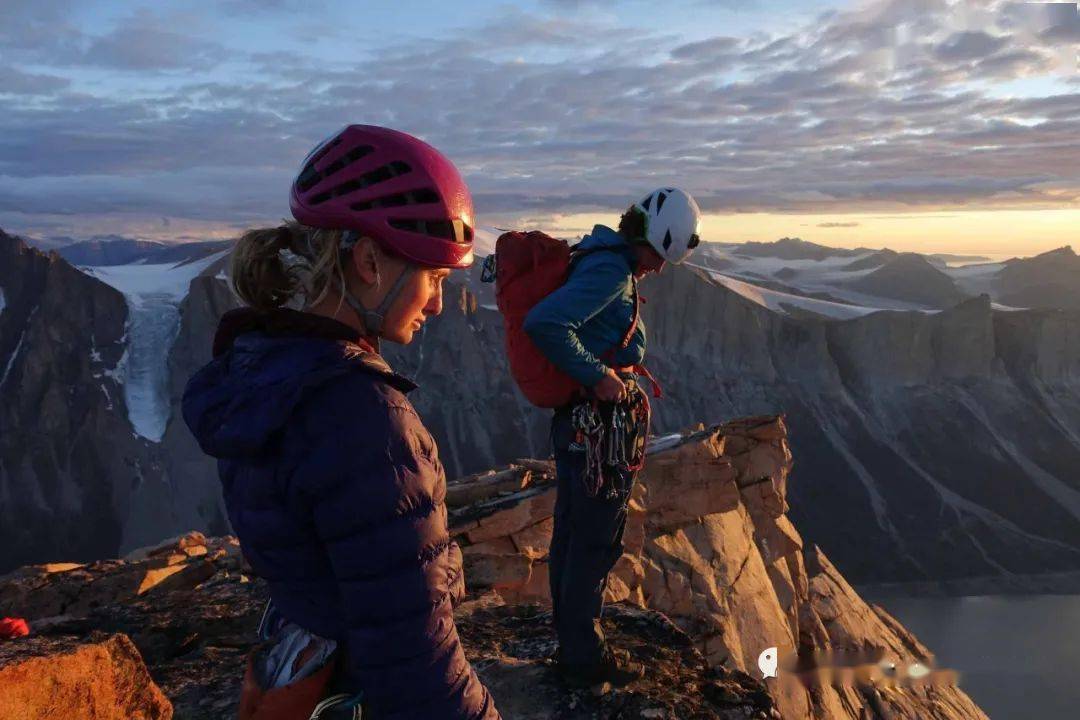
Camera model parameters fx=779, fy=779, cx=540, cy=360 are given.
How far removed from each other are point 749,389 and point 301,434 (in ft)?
316

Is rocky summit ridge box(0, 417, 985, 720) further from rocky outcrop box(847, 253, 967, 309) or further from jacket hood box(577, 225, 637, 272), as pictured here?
rocky outcrop box(847, 253, 967, 309)

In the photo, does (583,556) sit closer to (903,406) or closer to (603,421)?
(603,421)

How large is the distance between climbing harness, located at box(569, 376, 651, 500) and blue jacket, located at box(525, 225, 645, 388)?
0.85ft

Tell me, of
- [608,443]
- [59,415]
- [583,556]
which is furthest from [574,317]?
[59,415]

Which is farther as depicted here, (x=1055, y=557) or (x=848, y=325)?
(x=848, y=325)

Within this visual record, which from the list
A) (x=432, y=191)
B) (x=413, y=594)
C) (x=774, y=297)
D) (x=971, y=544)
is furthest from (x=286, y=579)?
(x=774, y=297)

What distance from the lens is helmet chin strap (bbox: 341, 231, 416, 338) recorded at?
7.57 ft

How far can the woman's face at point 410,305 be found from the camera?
2352 millimetres

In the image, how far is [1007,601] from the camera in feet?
224

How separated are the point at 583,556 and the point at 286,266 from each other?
3.40 meters

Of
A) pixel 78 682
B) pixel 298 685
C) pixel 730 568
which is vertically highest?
pixel 298 685

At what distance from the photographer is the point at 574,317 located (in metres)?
4.78

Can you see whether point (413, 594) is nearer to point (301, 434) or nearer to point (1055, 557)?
point (301, 434)

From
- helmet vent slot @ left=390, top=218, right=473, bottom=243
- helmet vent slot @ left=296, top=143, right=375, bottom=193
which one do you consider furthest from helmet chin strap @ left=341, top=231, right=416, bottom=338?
helmet vent slot @ left=296, top=143, right=375, bottom=193
